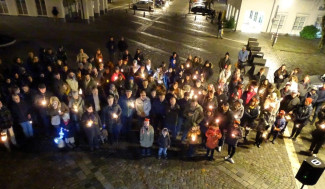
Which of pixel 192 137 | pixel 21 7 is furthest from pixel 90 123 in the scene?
pixel 21 7

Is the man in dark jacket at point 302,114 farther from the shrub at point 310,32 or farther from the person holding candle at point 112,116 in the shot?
the shrub at point 310,32

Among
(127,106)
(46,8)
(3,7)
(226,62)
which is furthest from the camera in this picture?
(3,7)

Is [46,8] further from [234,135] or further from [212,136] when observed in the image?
[234,135]

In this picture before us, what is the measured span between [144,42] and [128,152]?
533 inches

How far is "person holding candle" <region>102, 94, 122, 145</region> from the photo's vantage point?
7.84m

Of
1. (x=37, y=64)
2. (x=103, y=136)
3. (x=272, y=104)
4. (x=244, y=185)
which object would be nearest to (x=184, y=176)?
(x=244, y=185)

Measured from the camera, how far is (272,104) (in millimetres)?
8625

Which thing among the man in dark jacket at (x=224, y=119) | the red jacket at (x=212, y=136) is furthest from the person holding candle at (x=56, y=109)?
the man in dark jacket at (x=224, y=119)

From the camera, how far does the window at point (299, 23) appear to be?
25.4 metres

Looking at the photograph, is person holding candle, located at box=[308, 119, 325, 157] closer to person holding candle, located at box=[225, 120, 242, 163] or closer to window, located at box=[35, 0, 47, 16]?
person holding candle, located at box=[225, 120, 242, 163]

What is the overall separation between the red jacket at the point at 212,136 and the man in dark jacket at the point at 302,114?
3.66 m

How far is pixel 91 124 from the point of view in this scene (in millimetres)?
7598

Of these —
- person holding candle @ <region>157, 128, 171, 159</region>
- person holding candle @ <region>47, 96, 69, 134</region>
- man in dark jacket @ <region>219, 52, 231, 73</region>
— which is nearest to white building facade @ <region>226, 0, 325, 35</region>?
man in dark jacket @ <region>219, 52, 231, 73</region>

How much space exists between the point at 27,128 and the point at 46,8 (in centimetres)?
2150
